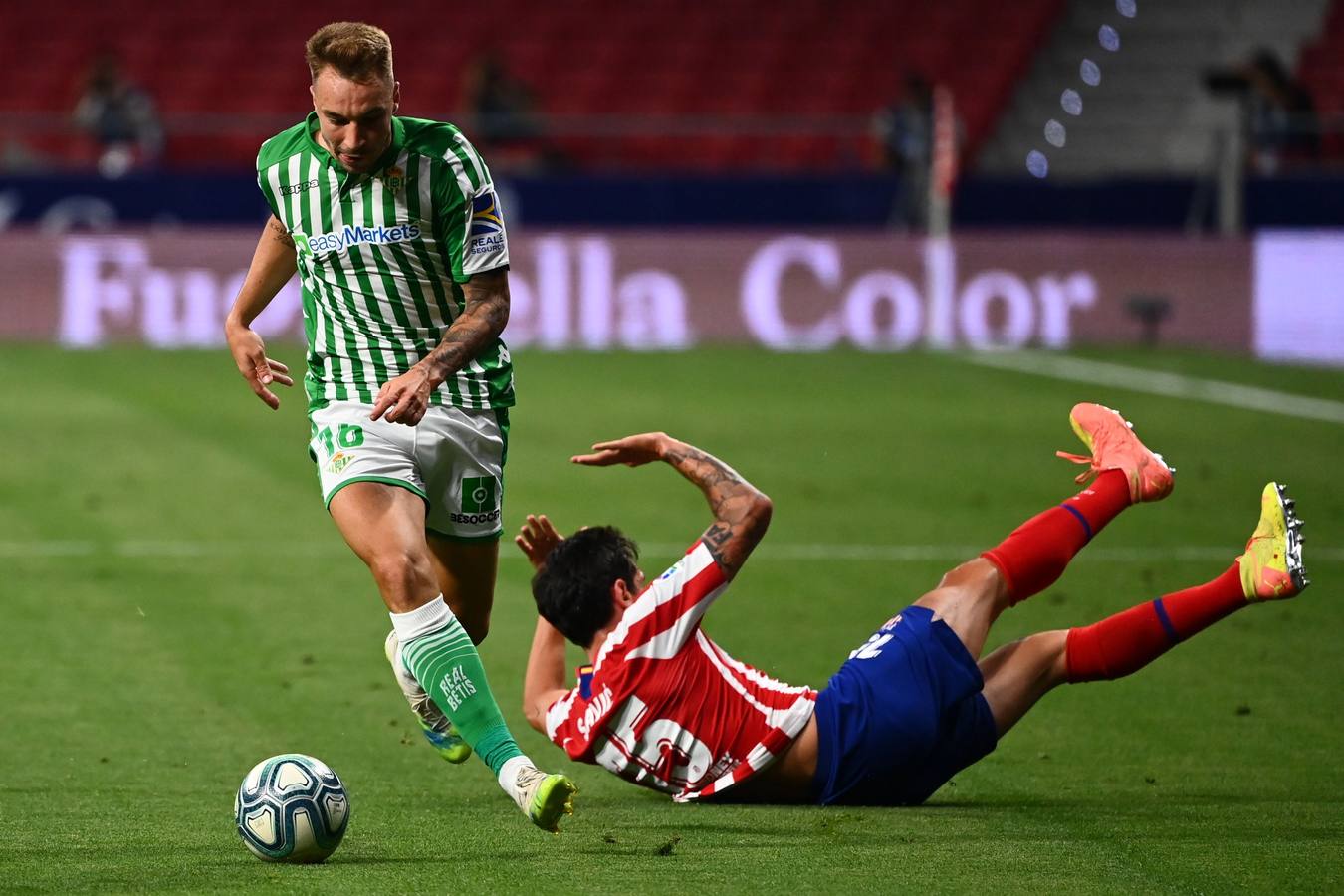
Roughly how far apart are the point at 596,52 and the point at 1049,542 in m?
21.3

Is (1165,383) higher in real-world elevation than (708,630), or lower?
lower

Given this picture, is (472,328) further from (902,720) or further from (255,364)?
(902,720)

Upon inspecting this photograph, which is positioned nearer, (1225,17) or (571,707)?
(571,707)

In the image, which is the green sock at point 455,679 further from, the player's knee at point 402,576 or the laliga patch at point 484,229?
the laliga patch at point 484,229

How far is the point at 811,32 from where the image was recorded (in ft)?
87.8

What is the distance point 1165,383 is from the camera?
18.5 m

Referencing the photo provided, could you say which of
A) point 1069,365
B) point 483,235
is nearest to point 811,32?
point 1069,365

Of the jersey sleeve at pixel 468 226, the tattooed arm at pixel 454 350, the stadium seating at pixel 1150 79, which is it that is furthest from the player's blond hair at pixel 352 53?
the stadium seating at pixel 1150 79

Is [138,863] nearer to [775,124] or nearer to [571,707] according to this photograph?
[571,707]

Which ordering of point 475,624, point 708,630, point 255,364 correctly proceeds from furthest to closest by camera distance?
point 708,630 → point 475,624 → point 255,364

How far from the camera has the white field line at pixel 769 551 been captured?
33.2ft

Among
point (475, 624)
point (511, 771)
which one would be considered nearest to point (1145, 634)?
point (511, 771)

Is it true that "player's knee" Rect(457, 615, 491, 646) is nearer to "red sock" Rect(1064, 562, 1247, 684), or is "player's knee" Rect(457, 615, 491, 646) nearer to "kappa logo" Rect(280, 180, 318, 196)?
"kappa logo" Rect(280, 180, 318, 196)

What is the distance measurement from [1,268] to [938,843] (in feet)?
59.3
